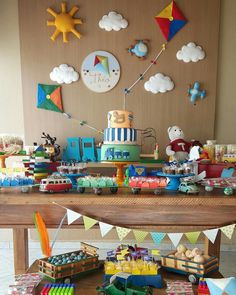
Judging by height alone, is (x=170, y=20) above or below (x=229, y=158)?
above

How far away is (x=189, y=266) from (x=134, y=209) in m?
0.41

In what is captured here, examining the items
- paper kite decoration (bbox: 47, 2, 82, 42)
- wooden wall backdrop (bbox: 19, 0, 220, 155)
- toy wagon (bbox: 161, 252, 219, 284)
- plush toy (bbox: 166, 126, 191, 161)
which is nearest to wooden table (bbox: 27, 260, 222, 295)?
toy wagon (bbox: 161, 252, 219, 284)

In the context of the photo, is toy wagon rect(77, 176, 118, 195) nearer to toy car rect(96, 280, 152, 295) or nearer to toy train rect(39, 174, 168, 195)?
toy train rect(39, 174, 168, 195)

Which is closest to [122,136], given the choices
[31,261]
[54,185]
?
[54,185]

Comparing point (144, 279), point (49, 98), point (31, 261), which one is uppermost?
point (49, 98)

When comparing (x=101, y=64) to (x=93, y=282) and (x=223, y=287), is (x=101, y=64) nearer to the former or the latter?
(x=93, y=282)

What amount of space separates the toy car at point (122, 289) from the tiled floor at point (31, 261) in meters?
1.21

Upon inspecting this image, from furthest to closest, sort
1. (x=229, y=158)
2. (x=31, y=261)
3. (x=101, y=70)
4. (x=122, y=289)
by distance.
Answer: (x=101, y=70), (x=31, y=261), (x=229, y=158), (x=122, y=289)

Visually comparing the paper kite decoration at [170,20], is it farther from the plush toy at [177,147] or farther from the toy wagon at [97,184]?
the toy wagon at [97,184]

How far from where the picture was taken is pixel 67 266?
1320 mm

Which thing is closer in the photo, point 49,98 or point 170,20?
point 170,20

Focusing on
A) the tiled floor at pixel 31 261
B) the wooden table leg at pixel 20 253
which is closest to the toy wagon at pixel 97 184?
the wooden table leg at pixel 20 253

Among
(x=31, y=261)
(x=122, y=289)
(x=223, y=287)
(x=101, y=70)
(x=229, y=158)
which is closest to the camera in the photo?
(x=223, y=287)

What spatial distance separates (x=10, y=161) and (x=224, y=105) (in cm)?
214
